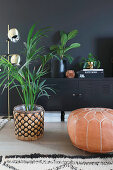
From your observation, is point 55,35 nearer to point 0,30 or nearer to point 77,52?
point 77,52

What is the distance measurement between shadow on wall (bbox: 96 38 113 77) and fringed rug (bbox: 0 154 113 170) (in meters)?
1.65

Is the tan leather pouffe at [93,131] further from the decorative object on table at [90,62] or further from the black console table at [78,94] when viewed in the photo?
the decorative object on table at [90,62]

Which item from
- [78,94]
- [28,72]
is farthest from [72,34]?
[28,72]

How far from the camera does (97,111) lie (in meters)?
1.42

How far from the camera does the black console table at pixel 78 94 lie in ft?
7.55

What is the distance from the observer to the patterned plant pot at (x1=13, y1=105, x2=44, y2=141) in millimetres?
1597

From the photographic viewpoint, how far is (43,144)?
61.8 inches

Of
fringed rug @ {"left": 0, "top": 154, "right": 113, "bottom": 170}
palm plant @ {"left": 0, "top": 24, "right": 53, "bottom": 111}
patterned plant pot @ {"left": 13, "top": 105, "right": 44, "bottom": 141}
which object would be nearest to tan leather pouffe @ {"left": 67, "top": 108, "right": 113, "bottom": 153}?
fringed rug @ {"left": 0, "top": 154, "right": 113, "bottom": 170}

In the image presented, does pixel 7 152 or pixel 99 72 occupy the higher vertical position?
pixel 99 72

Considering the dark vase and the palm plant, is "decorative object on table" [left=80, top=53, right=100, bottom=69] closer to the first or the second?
the dark vase

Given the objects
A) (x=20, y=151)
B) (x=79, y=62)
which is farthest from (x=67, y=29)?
(x=20, y=151)

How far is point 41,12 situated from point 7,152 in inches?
83.4

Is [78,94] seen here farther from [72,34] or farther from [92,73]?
[72,34]

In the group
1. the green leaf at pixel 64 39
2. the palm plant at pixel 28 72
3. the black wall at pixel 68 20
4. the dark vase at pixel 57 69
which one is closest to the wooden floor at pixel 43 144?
the palm plant at pixel 28 72
